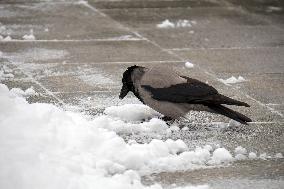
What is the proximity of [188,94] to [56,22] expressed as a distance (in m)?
5.58

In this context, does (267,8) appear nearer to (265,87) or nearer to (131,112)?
(265,87)

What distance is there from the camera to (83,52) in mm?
10555

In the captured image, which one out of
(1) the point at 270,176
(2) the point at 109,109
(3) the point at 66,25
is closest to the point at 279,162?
(1) the point at 270,176

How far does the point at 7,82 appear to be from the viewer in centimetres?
891

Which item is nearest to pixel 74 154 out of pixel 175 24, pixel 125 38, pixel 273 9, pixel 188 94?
pixel 188 94

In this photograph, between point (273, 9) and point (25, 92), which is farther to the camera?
point (273, 9)

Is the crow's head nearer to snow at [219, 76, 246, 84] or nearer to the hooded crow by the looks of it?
the hooded crow

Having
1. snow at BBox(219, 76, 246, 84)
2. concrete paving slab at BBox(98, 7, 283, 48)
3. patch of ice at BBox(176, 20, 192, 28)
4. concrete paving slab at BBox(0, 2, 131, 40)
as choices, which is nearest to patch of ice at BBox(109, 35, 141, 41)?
concrete paving slab at BBox(0, 2, 131, 40)

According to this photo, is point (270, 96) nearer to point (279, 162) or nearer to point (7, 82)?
point (279, 162)

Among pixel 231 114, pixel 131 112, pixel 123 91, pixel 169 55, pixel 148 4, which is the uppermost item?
pixel 231 114

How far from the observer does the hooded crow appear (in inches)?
282

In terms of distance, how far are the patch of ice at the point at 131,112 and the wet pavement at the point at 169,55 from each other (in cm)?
23

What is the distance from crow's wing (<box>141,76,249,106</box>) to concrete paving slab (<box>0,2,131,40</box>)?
426 cm

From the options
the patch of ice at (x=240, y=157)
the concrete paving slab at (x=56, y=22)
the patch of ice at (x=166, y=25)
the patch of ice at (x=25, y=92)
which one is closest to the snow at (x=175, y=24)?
the patch of ice at (x=166, y=25)
